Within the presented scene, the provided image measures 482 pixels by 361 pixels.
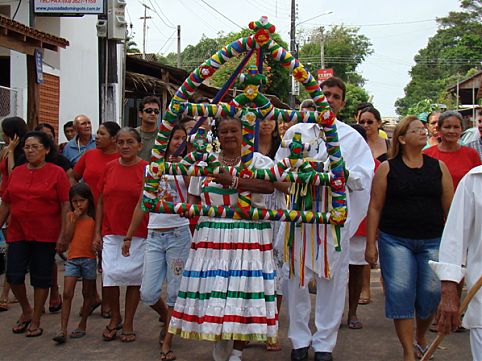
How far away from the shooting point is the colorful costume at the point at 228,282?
4855 mm

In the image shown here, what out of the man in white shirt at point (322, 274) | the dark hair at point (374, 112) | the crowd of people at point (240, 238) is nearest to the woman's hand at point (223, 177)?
the crowd of people at point (240, 238)

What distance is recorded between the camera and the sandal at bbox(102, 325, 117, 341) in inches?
239

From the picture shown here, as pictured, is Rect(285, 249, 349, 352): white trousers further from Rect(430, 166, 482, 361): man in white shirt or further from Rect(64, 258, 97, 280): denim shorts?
Rect(430, 166, 482, 361): man in white shirt

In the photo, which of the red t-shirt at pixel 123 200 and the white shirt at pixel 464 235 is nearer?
the white shirt at pixel 464 235

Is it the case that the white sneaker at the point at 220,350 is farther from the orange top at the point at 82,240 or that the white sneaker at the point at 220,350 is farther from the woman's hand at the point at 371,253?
the orange top at the point at 82,240

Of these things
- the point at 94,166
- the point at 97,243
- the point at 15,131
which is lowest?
the point at 97,243

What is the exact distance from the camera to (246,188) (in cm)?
488

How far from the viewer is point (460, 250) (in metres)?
3.53

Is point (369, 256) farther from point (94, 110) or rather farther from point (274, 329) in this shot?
point (94, 110)

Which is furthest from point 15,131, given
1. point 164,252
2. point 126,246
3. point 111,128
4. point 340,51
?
point 340,51

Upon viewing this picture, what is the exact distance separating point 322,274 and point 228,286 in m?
0.89

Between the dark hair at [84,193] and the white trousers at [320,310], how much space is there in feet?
6.45

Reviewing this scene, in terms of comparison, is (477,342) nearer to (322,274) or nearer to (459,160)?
(322,274)

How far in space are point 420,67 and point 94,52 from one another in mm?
75869
